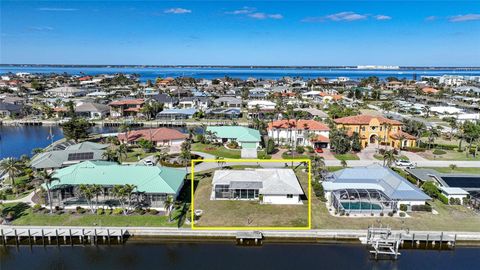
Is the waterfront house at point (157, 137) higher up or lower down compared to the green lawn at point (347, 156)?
higher up

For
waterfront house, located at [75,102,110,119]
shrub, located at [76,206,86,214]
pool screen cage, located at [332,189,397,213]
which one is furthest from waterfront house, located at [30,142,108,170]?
waterfront house, located at [75,102,110,119]

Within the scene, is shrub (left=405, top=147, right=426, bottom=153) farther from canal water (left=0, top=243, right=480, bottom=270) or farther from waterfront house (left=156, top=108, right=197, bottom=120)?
waterfront house (left=156, top=108, right=197, bottom=120)

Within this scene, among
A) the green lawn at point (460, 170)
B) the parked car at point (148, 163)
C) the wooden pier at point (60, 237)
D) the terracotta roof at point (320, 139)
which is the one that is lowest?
the wooden pier at point (60, 237)

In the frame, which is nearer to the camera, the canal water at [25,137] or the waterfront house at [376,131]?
the canal water at [25,137]

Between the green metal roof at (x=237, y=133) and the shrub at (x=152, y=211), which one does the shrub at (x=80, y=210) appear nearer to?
the shrub at (x=152, y=211)

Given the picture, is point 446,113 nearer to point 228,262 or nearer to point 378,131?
point 378,131

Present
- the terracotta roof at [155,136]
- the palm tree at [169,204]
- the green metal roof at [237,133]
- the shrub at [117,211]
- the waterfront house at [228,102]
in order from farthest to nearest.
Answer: the waterfront house at [228,102]
the terracotta roof at [155,136]
the green metal roof at [237,133]
the shrub at [117,211]
the palm tree at [169,204]

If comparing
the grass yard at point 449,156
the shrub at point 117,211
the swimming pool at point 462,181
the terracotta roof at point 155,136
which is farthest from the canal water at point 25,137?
the swimming pool at point 462,181
